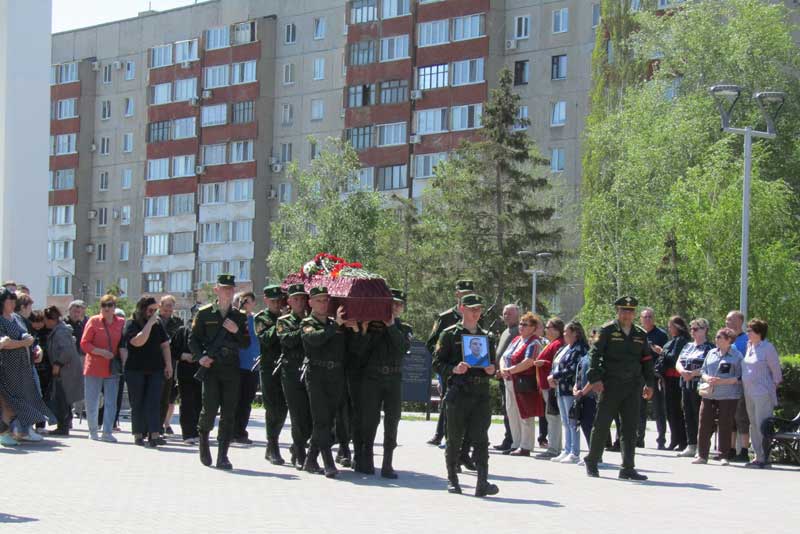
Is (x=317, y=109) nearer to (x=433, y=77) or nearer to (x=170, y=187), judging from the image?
(x=433, y=77)

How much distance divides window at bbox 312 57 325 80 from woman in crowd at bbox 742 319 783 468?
6272 cm

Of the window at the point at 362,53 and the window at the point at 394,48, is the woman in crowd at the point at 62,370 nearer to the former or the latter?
the window at the point at 394,48

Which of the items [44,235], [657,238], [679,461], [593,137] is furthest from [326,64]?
[679,461]

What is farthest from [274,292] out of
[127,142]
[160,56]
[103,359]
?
[127,142]

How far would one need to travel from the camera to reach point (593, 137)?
189 ft

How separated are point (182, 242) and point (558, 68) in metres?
26.8

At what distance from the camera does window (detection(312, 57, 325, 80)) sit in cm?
7988

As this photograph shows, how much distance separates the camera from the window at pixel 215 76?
8244cm

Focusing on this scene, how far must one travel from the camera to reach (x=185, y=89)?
8394cm

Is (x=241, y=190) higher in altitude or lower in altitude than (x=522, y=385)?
higher

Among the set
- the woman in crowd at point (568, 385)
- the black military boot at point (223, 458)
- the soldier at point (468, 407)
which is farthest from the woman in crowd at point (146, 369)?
the soldier at point (468, 407)

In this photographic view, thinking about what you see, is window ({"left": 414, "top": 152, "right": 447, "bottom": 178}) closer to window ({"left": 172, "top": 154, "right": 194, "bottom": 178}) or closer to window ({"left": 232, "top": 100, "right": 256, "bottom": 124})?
window ({"left": 232, "top": 100, "right": 256, "bottom": 124})

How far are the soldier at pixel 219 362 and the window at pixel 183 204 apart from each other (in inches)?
2724

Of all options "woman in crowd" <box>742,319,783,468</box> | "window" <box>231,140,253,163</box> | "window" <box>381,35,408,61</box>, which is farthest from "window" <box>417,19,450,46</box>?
"woman in crowd" <box>742,319,783,468</box>
